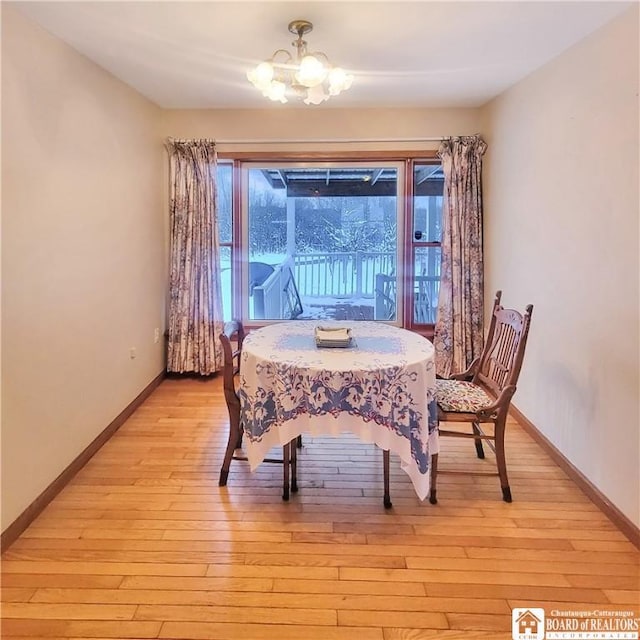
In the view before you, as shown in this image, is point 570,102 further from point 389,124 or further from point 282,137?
point 282,137

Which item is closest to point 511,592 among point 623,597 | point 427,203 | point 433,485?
point 623,597

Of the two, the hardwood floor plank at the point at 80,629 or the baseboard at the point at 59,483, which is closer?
the hardwood floor plank at the point at 80,629

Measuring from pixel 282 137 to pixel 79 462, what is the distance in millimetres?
2950

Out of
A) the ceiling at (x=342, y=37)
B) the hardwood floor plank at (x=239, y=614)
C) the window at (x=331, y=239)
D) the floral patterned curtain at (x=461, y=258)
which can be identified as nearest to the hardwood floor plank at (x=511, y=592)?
the hardwood floor plank at (x=239, y=614)

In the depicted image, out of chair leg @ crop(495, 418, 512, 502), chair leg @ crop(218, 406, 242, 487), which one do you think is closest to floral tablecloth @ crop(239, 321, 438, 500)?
chair leg @ crop(218, 406, 242, 487)

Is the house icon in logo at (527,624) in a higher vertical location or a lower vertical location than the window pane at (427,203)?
lower

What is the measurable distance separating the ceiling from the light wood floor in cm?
236

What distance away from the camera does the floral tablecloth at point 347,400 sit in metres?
2.12

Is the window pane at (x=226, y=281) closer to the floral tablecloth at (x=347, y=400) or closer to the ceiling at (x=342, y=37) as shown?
the ceiling at (x=342, y=37)

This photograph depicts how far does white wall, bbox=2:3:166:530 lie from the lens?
209 centimetres

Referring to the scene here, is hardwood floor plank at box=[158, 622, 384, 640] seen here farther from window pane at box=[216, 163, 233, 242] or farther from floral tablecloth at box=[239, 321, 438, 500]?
window pane at box=[216, 163, 233, 242]

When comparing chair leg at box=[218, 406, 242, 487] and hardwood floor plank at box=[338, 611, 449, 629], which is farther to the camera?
chair leg at box=[218, 406, 242, 487]

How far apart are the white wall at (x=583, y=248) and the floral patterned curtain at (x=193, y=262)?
246 centimetres

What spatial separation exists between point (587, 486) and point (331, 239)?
114 inches
